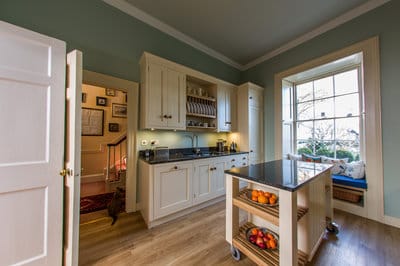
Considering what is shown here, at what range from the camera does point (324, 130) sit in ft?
9.92

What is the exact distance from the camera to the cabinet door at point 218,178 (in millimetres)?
2691

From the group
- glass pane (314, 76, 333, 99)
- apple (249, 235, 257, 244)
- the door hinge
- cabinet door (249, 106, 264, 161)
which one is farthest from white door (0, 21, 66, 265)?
glass pane (314, 76, 333, 99)

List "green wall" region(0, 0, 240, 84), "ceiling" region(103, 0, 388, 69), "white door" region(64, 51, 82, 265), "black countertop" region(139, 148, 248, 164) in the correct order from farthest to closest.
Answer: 1. "ceiling" region(103, 0, 388, 69)
2. "black countertop" region(139, 148, 248, 164)
3. "green wall" region(0, 0, 240, 84)
4. "white door" region(64, 51, 82, 265)

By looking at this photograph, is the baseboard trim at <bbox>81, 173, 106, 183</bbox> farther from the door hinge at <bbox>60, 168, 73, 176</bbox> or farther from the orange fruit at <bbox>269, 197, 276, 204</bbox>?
the orange fruit at <bbox>269, 197, 276, 204</bbox>

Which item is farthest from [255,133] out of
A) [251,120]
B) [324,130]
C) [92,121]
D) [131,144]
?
[92,121]

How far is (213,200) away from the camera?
110 inches

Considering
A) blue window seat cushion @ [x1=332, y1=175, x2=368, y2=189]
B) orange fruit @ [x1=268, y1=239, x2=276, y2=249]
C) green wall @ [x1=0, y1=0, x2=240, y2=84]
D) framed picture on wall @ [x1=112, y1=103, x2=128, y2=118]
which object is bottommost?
orange fruit @ [x1=268, y1=239, x2=276, y2=249]

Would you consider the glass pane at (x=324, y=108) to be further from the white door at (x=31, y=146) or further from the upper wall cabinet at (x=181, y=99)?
the white door at (x=31, y=146)

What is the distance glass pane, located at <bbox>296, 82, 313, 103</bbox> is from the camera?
328 cm

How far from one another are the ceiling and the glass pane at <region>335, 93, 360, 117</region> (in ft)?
4.20

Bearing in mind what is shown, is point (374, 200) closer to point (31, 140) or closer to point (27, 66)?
point (31, 140)

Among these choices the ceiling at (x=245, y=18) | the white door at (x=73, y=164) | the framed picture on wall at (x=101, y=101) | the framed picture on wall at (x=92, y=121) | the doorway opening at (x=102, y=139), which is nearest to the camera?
the white door at (x=73, y=164)

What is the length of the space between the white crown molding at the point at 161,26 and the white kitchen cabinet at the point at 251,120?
108 centimetres

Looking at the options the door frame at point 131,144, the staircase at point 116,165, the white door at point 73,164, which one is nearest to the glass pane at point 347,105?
the door frame at point 131,144
